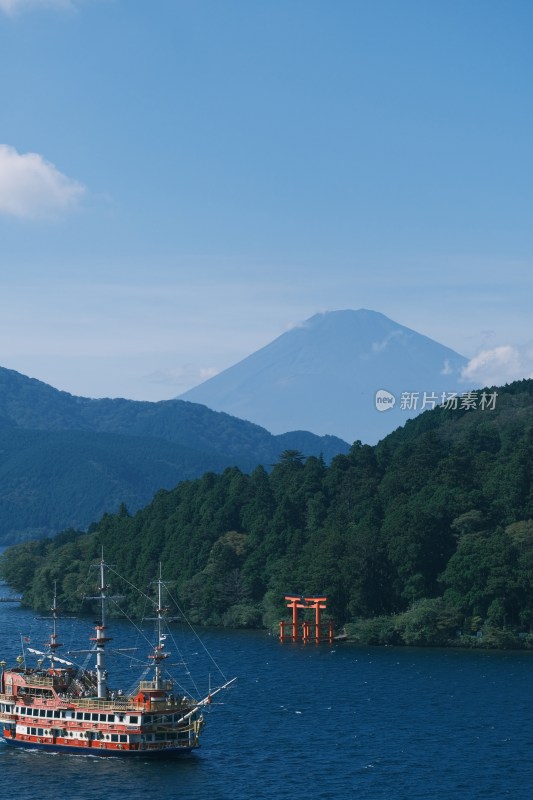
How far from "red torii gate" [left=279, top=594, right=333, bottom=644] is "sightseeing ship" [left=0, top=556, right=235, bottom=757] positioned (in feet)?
124

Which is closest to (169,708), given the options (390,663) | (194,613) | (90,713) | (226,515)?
(90,713)

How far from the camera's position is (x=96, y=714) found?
6638 cm

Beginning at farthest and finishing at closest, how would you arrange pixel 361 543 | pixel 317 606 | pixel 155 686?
pixel 361 543
pixel 317 606
pixel 155 686

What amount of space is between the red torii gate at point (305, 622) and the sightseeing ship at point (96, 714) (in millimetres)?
37914

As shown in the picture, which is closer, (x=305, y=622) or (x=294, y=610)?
(x=305, y=622)

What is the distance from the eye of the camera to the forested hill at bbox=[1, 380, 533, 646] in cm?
10200

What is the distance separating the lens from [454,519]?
112 m

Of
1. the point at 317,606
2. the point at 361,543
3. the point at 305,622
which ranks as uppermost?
the point at 361,543

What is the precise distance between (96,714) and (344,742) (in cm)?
1293

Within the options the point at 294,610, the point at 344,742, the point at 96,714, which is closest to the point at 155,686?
the point at 96,714

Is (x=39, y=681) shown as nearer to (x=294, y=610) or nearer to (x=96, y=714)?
(x=96, y=714)

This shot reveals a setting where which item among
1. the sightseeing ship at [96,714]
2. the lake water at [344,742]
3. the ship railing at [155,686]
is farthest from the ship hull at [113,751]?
the ship railing at [155,686]

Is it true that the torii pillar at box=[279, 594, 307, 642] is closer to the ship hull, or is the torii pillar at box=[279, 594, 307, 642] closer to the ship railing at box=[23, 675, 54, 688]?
the ship railing at box=[23, 675, 54, 688]

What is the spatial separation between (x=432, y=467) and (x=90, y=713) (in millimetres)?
64230
